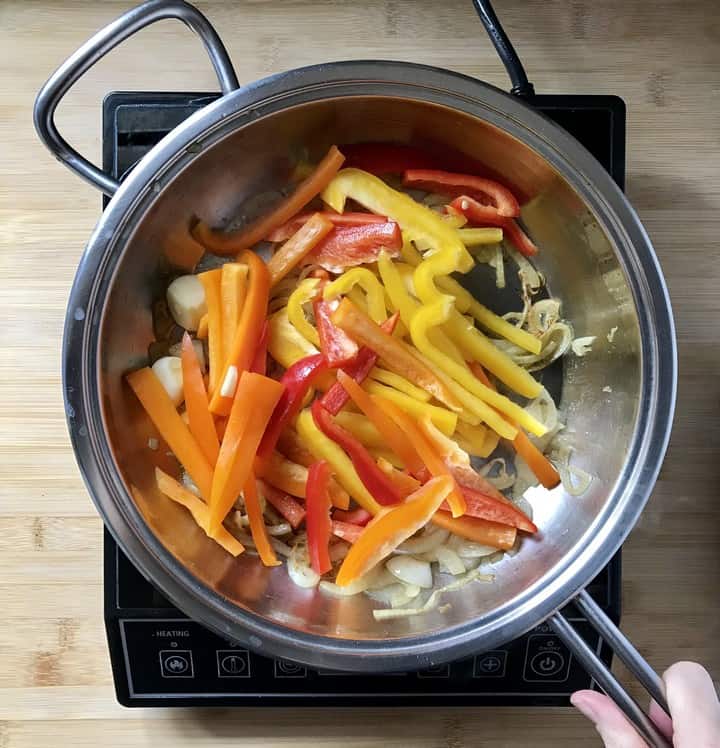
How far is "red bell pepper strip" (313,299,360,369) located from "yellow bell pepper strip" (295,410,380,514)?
76 millimetres

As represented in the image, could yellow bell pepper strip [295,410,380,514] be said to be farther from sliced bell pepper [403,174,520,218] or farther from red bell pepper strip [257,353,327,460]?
sliced bell pepper [403,174,520,218]

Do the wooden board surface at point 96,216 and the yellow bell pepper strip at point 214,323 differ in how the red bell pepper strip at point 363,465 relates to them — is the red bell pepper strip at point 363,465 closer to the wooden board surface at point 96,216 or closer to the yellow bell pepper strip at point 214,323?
the yellow bell pepper strip at point 214,323

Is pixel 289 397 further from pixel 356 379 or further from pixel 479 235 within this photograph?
pixel 479 235

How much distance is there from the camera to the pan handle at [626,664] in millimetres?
799

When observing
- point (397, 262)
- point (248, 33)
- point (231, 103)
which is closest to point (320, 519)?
point (397, 262)

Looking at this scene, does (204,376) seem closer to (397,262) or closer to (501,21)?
(397,262)

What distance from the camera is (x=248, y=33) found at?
110 cm

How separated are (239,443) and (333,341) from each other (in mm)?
169

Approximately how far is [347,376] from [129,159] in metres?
0.37

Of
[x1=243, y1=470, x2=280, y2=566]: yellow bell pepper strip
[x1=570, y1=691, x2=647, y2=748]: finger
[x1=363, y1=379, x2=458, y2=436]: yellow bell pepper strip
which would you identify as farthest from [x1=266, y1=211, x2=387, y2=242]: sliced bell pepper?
[x1=570, y1=691, x2=647, y2=748]: finger

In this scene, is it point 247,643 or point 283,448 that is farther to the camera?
point 283,448

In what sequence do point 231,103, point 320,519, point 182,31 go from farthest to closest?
1. point 182,31
2. point 320,519
3. point 231,103

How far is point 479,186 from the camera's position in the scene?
41.2 inches

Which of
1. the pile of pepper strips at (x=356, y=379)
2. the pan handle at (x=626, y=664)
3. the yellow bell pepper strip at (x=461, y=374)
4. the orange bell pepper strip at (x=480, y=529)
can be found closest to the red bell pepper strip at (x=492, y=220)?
the pile of pepper strips at (x=356, y=379)
